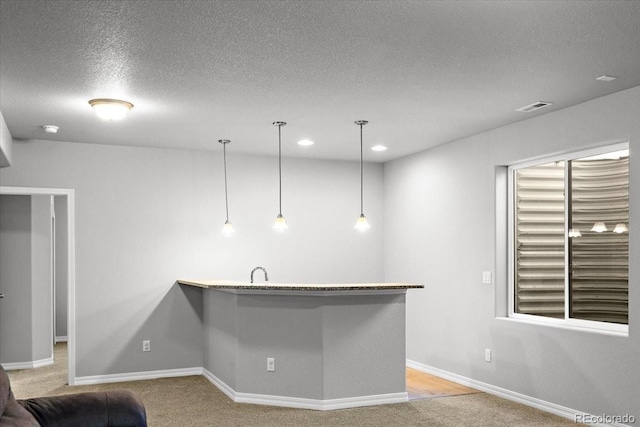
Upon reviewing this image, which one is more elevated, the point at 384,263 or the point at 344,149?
the point at 344,149

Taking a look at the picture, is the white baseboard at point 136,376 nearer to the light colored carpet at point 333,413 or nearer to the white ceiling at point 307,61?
the light colored carpet at point 333,413

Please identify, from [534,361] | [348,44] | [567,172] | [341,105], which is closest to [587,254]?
[567,172]

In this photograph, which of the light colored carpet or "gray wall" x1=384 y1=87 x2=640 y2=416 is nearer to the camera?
"gray wall" x1=384 y1=87 x2=640 y2=416

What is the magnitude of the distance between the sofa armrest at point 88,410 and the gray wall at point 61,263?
6.48m

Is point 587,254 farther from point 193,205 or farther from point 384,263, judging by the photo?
point 193,205

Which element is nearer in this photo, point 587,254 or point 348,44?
point 348,44

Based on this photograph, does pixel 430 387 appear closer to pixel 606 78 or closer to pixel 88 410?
pixel 606 78

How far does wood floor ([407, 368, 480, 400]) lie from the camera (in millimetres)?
5744

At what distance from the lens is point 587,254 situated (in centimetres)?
505

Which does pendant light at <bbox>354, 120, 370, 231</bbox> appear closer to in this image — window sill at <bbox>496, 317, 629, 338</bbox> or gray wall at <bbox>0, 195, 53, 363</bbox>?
window sill at <bbox>496, 317, 629, 338</bbox>

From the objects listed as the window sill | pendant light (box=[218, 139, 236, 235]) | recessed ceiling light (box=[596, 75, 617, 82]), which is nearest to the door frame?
pendant light (box=[218, 139, 236, 235])

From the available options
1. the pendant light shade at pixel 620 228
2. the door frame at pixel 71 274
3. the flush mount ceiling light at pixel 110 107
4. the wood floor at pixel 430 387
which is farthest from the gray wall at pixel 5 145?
the pendant light shade at pixel 620 228

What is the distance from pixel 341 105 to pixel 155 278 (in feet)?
10.2
